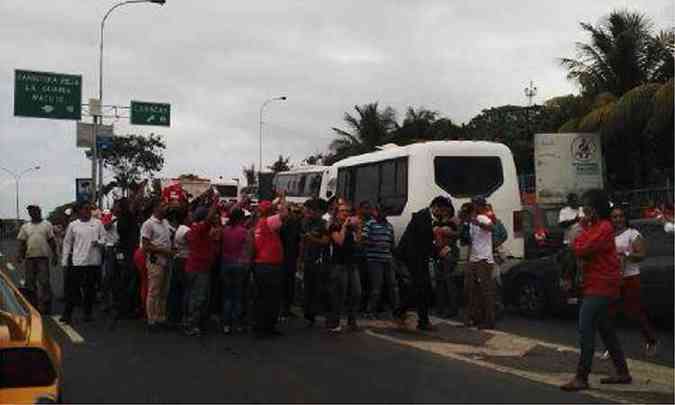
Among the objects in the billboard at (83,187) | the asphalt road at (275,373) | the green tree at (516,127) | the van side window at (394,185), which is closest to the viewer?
the asphalt road at (275,373)

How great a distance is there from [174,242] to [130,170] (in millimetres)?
41926

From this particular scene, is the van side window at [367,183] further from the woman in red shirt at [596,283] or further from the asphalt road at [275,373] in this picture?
the woman in red shirt at [596,283]

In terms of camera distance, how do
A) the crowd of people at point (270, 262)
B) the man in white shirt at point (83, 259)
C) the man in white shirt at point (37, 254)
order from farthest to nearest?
1. the man in white shirt at point (37, 254)
2. the man in white shirt at point (83, 259)
3. the crowd of people at point (270, 262)

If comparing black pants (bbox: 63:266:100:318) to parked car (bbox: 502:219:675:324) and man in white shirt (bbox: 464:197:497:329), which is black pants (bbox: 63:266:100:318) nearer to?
man in white shirt (bbox: 464:197:497:329)

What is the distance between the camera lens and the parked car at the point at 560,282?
11172 millimetres

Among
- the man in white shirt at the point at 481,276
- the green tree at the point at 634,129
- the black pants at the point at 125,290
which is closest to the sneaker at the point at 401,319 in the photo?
the man in white shirt at the point at 481,276

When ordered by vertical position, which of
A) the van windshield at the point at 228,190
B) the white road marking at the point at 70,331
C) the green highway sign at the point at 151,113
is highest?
the green highway sign at the point at 151,113

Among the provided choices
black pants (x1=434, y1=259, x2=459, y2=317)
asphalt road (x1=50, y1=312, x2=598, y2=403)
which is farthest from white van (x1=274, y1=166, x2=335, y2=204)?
asphalt road (x1=50, y1=312, x2=598, y2=403)

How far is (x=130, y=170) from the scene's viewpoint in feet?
171

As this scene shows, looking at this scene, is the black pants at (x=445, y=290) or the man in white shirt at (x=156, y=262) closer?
the man in white shirt at (x=156, y=262)

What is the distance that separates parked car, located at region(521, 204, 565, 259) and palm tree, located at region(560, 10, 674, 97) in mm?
14545

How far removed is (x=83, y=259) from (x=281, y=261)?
307 centimetres

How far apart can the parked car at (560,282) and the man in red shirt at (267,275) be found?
342cm

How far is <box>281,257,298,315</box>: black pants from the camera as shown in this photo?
485 inches
